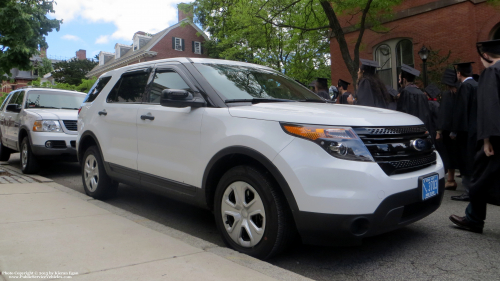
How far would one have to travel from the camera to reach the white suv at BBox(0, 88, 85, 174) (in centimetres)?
749

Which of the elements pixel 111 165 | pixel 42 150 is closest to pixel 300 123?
pixel 111 165

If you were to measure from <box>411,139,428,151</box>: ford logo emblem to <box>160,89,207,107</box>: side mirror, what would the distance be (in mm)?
1903

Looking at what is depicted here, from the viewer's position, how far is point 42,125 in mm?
7547

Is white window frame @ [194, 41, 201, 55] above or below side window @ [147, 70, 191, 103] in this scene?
above

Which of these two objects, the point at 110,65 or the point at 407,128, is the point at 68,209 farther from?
the point at 110,65

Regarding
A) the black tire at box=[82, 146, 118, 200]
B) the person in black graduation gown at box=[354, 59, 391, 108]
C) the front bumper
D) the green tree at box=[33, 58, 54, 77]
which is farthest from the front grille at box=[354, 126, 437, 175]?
the green tree at box=[33, 58, 54, 77]

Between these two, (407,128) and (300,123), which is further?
(407,128)

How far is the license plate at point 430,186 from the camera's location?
321 centimetres

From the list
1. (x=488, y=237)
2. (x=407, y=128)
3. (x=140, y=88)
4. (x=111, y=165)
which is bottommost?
(x=488, y=237)

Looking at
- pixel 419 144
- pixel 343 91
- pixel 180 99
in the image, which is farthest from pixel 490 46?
pixel 343 91

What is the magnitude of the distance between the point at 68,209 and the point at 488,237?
4.55m

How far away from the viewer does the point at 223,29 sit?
57.5 ft

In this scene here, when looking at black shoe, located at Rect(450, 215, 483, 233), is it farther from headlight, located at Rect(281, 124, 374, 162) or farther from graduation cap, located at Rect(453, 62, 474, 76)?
graduation cap, located at Rect(453, 62, 474, 76)

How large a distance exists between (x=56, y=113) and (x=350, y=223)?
6978mm
